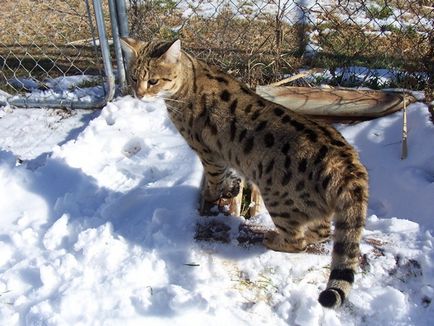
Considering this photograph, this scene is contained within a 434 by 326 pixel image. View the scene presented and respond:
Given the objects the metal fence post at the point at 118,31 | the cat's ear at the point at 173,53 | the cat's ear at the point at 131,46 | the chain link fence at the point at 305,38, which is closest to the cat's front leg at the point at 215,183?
the cat's ear at the point at 173,53

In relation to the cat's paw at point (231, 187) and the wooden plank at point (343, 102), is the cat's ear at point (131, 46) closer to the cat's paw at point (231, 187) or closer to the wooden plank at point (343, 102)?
the cat's paw at point (231, 187)

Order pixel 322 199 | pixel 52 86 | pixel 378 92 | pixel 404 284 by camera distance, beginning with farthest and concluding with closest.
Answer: pixel 52 86
pixel 378 92
pixel 404 284
pixel 322 199

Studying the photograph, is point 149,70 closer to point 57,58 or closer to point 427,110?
point 427,110

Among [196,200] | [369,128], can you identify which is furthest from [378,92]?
[196,200]

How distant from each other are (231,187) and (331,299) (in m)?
1.49

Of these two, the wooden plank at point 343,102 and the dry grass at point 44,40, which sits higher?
the dry grass at point 44,40

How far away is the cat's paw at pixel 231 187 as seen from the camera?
10.8 feet

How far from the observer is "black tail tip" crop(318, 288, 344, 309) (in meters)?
1.98

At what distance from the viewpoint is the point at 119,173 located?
11.7 ft

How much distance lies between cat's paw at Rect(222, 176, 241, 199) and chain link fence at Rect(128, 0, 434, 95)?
1.54 meters

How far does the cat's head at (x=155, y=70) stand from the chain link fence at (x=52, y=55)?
1.31 m

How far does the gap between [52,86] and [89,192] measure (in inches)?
84.6

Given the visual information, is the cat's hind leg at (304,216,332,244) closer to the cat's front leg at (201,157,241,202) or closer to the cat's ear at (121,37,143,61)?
the cat's front leg at (201,157,241,202)

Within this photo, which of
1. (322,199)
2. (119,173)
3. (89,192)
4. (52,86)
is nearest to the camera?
(322,199)
